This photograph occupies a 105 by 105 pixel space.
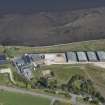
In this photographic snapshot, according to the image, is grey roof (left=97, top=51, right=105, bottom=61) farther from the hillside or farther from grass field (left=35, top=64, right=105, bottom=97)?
the hillside

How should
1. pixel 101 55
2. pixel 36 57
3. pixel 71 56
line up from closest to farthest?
pixel 36 57 < pixel 71 56 < pixel 101 55

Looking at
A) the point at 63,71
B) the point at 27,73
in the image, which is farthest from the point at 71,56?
the point at 27,73

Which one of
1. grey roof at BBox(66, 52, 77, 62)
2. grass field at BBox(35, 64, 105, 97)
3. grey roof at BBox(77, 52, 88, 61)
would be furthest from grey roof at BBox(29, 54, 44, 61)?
grey roof at BBox(77, 52, 88, 61)

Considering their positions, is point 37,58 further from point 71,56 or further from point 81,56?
point 81,56

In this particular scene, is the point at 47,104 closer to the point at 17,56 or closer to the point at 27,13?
the point at 17,56

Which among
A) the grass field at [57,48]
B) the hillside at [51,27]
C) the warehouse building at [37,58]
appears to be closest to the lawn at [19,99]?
the warehouse building at [37,58]

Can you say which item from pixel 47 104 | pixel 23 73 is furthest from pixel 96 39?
pixel 47 104
